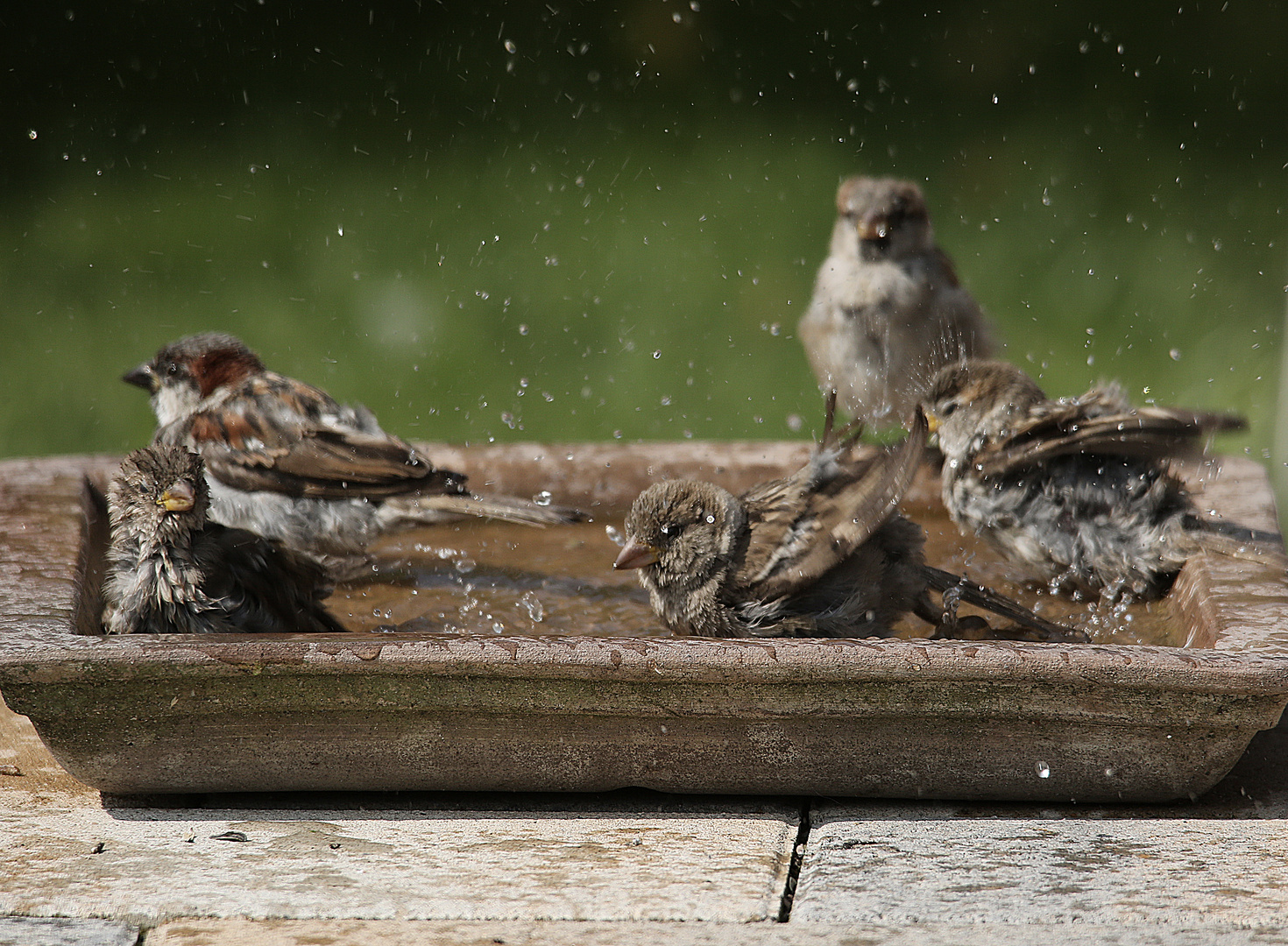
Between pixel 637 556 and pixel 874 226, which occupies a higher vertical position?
pixel 874 226

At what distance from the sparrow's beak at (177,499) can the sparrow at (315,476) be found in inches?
31.0

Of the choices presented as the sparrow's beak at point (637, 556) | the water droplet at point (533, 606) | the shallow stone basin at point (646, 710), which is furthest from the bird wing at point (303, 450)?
the shallow stone basin at point (646, 710)

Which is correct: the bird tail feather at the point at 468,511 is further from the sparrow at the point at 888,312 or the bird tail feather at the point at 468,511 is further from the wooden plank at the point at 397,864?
the sparrow at the point at 888,312

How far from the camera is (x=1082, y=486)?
3312 mm

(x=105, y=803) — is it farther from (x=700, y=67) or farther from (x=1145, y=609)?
(x=700, y=67)

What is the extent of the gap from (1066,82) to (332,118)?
4.22 m

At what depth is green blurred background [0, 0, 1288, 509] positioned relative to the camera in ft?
22.6

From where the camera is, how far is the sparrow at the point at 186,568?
2.80m

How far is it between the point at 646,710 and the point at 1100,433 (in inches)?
54.7

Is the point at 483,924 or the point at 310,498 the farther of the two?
the point at 310,498

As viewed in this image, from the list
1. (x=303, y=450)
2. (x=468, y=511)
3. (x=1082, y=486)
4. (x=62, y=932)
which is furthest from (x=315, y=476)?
(x=1082, y=486)

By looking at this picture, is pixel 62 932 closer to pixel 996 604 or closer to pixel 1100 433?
pixel 996 604

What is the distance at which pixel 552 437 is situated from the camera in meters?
6.70

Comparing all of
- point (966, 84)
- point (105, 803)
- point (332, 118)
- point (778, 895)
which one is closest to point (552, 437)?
point (332, 118)
